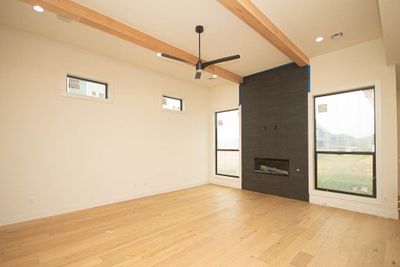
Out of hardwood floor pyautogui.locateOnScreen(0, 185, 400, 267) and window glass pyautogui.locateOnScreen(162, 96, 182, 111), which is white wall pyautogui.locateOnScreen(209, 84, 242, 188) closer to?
window glass pyautogui.locateOnScreen(162, 96, 182, 111)

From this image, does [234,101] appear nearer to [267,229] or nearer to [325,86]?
[325,86]

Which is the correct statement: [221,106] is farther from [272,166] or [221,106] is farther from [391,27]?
[391,27]

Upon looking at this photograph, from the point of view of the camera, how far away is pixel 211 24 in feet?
10.9

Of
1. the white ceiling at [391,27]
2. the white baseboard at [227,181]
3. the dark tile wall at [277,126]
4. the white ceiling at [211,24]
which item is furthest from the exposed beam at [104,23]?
the white baseboard at [227,181]

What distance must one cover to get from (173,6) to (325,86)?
3625 millimetres

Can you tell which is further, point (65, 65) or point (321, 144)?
point (321, 144)

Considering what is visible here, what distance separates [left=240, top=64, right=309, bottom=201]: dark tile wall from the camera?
15.5 feet

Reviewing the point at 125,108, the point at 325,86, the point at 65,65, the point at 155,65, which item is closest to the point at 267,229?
the point at 325,86

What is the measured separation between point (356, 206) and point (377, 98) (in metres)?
2.14

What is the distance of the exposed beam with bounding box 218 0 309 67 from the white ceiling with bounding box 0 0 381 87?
97 millimetres

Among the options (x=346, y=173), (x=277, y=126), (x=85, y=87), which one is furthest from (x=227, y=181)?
(x=85, y=87)

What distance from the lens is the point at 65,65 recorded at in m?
3.94

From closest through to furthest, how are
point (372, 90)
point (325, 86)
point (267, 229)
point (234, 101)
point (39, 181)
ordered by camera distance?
point (267, 229)
point (39, 181)
point (372, 90)
point (325, 86)
point (234, 101)

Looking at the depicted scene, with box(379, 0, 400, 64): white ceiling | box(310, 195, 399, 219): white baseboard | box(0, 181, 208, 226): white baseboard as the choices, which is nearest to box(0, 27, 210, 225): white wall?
box(0, 181, 208, 226): white baseboard
